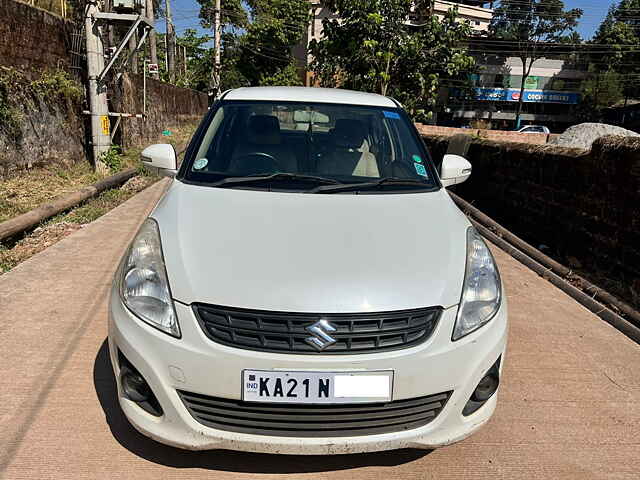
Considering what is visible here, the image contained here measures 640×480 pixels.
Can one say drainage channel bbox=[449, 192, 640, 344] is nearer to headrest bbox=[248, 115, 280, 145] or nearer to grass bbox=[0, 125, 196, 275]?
headrest bbox=[248, 115, 280, 145]

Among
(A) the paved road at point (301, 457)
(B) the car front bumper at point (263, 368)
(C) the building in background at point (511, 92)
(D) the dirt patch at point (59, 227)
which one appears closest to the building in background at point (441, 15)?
(C) the building in background at point (511, 92)

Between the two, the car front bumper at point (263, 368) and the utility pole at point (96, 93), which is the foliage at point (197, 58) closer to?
the utility pole at point (96, 93)

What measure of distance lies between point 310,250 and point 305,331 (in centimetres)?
39

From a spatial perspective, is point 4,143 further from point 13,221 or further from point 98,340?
point 98,340

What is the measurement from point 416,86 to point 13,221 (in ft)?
31.6

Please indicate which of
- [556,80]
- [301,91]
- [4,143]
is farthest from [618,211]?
[556,80]

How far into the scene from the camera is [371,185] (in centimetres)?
289

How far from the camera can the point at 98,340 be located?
3.25 meters

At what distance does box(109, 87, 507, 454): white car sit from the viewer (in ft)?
6.20

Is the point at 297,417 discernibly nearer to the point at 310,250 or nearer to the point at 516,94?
the point at 310,250

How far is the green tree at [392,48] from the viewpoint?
1155cm

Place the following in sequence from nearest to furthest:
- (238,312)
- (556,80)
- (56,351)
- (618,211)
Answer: (238,312)
(56,351)
(618,211)
(556,80)

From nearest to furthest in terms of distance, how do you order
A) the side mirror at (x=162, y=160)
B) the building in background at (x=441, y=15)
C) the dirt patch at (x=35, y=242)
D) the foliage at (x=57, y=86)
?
the side mirror at (x=162, y=160) → the dirt patch at (x=35, y=242) → the foliage at (x=57, y=86) → the building in background at (x=441, y=15)

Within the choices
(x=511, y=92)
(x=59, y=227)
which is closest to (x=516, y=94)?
(x=511, y=92)
